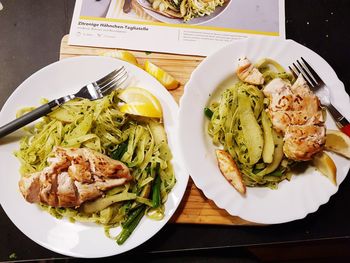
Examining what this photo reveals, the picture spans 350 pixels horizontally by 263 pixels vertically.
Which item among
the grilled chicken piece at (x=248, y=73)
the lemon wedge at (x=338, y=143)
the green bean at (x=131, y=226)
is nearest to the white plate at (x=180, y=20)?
the grilled chicken piece at (x=248, y=73)

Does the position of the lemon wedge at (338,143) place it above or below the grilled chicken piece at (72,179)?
below

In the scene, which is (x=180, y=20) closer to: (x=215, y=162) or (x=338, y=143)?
(x=215, y=162)

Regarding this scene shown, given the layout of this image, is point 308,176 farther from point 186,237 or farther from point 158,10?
point 158,10

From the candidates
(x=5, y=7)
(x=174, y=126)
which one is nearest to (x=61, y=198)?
(x=174, y=126)

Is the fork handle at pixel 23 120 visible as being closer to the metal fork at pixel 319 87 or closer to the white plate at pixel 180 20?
the white plate at pixel 180 20

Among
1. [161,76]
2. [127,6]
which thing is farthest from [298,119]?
[127,6]

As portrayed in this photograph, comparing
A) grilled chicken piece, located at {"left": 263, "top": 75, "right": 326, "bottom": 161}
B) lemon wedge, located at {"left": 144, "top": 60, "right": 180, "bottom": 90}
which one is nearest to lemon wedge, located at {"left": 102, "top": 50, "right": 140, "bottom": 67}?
lemon wedge, located at {"left": 144, "top": 60, "right": 180, "bottom": 90}
